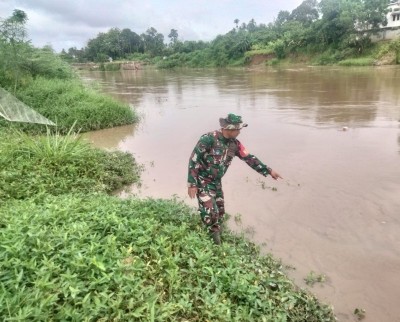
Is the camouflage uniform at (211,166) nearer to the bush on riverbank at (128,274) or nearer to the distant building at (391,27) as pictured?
the bush on riverbank at (128,274)

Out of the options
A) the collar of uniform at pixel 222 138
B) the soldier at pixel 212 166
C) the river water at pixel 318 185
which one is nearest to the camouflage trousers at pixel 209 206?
the soldier at pixel 212 166

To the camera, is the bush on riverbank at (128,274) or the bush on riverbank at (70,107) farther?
the bush on riverbank at (70,107)

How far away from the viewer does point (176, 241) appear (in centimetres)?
343

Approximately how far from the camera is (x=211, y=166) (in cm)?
385

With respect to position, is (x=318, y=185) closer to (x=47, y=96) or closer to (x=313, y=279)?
(x=313, y=279)

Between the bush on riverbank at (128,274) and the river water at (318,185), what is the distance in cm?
66

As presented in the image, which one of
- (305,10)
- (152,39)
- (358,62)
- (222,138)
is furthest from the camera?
(152,39)

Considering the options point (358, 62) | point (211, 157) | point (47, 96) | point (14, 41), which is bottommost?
point (211, 157)

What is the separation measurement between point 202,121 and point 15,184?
8.53 metres

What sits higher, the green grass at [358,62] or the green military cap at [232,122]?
the green grass at [358,62]

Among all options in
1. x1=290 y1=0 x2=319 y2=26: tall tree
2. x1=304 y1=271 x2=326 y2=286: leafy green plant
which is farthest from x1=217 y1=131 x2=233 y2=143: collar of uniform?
x1=290 y1=0 x2=319 y2=26: tall tree

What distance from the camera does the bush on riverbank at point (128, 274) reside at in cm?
241

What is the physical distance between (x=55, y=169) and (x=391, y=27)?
41789 mm

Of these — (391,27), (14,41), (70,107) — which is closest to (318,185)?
(70,107)
